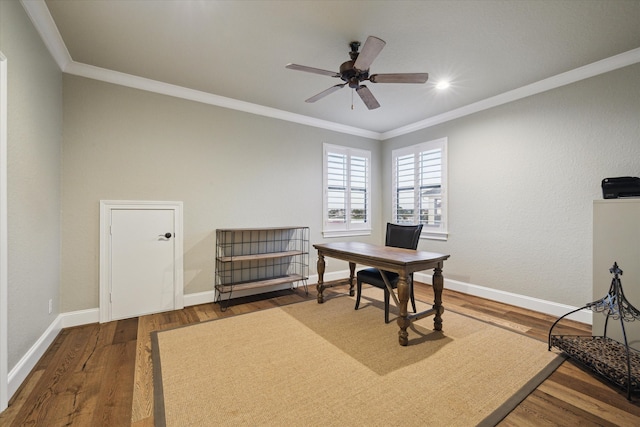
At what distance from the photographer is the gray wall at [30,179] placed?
1838mm

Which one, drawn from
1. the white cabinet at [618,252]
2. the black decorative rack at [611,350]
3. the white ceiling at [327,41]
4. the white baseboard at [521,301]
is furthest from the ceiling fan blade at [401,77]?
the white baseboard at [521,301]

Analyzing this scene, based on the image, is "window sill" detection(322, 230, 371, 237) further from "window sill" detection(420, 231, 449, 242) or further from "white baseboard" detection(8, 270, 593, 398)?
"window sill" detection(420, 231, 449, 242)

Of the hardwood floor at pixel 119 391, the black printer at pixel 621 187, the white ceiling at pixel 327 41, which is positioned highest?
the white ceiling at pixel 327 41

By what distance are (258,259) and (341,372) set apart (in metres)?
1.98

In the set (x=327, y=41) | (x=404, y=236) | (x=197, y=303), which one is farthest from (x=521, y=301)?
(x=197, y=303)

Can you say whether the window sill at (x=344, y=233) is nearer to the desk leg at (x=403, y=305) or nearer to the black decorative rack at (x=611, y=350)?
the desk leg at (x=403, y=305)

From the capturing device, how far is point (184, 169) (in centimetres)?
350

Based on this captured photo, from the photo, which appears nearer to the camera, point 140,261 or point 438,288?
point 438,288

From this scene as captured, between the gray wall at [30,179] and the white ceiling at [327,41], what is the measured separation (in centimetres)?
32

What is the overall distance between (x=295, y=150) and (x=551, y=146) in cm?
327

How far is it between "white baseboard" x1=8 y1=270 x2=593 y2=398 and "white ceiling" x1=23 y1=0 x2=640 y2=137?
2.48 metres

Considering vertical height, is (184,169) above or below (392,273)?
above

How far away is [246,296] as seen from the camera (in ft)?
12.9

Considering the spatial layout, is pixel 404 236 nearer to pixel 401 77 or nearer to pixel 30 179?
pixel 401 77
